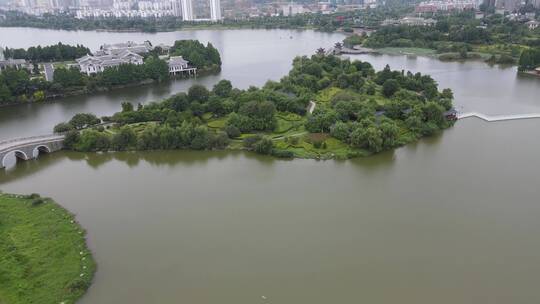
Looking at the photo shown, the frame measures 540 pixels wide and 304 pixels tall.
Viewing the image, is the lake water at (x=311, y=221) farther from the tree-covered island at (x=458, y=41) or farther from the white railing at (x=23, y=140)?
the tree-covered island at (x=458, y=41)

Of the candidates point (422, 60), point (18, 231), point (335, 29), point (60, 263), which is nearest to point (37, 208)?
point (18, 231)

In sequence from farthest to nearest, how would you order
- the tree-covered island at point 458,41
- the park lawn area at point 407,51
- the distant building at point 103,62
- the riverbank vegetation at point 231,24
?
the riverbank vegetation at point 231,24, the park lawn area at point 407,51, the tree-covered island at point 458,41, the distant building at point 103,62

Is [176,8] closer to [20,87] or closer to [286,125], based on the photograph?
[20,87]

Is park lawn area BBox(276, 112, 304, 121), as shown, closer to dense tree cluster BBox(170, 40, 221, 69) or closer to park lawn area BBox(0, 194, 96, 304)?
park lawn area BBox(0, 194, 96, 304)

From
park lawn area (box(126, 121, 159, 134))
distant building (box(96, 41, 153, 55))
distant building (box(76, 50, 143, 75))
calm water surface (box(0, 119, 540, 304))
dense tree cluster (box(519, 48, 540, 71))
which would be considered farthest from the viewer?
distant building (box(96, 41, 153, 55))

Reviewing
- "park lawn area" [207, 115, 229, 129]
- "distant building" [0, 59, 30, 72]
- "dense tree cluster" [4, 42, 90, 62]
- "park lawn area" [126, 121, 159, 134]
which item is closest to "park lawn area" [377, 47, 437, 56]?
"park lawn area" [207, 115, 229, 129]

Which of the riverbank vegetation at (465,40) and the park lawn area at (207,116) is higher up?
the riverbank vegetation at (465,40)

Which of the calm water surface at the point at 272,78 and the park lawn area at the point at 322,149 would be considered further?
the calm water surface at the point at 272,78

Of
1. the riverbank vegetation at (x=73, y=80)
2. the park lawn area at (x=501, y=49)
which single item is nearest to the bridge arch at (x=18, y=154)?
the riverbank vegetation at (x=73, y=80)
